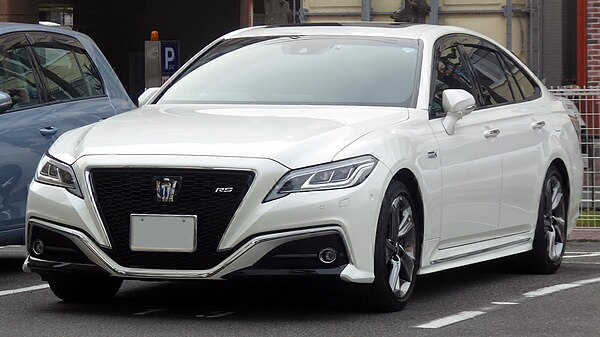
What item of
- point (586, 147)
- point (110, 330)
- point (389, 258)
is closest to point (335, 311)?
point (389, 258)

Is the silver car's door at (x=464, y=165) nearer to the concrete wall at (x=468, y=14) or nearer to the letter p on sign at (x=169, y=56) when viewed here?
the concrete wall at (x=468, y=14)

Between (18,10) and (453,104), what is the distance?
840 inches

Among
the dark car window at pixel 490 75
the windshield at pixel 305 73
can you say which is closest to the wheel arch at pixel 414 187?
the windshield at pixel 305 73

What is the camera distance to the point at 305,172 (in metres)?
7.83

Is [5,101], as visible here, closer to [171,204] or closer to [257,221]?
[171,204]

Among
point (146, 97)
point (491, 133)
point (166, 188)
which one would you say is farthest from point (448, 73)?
point (166, 188)

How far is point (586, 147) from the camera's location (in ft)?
48.9

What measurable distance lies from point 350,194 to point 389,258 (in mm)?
580

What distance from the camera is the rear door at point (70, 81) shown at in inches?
436

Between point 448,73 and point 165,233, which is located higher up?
point 448,73

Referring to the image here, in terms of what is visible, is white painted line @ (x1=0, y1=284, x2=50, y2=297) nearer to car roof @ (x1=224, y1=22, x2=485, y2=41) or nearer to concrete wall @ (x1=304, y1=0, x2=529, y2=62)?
car roof @ (x1=224, y1=22, x2=485, y2=41)

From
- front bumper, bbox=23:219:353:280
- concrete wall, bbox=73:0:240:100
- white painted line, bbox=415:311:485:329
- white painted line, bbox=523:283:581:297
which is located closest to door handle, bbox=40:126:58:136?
front bumper, bbox=23:219:353:280

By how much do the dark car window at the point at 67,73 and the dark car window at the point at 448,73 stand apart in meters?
2.89

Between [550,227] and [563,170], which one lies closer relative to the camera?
[550,227]
